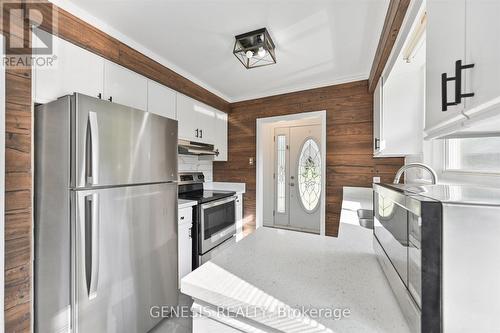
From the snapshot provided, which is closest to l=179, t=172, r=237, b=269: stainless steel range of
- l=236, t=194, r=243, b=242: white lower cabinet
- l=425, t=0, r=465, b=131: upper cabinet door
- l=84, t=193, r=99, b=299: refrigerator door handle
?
l=236, t=194, r=243, b=242: white lower cabinet

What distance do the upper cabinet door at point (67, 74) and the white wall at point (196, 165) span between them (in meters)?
1.36

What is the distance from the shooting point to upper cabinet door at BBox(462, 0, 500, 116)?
50cm

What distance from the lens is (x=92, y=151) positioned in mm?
1243

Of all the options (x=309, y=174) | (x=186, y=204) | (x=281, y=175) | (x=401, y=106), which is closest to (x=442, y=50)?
(x=401, y=106)

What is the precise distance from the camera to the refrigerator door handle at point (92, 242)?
121cm

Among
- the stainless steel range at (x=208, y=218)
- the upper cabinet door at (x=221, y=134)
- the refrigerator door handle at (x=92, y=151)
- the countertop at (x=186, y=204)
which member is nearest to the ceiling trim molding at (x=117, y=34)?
the upper cabinet door at (x=221, y=134)

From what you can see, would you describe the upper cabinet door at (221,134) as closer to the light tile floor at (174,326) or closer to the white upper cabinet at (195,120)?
the white upper cabinet at (195,120)

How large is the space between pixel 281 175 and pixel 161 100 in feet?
8.93

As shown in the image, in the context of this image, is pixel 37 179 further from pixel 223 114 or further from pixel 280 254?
pixel 223 114

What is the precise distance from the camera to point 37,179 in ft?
4.21

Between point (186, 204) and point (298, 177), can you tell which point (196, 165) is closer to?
point (186, 204)

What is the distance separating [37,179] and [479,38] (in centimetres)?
205

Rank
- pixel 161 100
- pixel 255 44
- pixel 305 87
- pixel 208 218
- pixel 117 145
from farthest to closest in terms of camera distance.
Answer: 1. pixel 305 87
2. pixel 208 218
3. pixel 161 100
4. pixel 255 44
5. pixel 117 145

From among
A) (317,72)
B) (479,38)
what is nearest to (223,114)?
(317,72)
